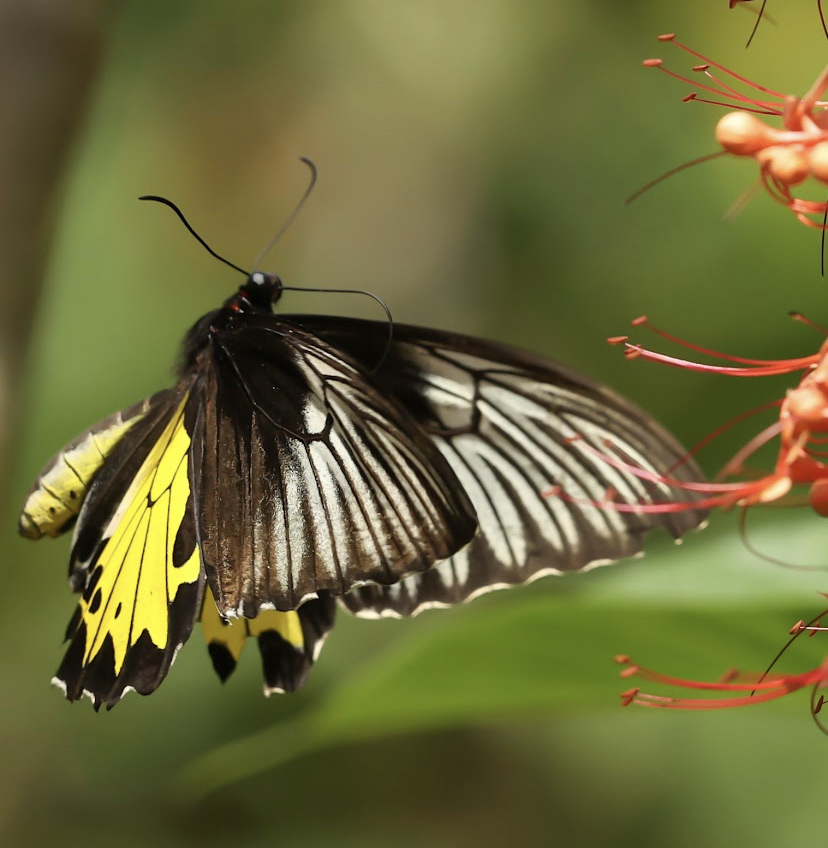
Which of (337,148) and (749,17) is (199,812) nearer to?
Answer: (337,148)

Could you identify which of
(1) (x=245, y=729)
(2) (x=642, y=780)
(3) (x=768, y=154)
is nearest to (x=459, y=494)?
(3) (x=768, y=154)

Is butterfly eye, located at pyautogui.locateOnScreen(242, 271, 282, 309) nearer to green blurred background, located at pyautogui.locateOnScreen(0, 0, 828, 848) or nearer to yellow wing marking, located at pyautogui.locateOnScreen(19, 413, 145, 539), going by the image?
yellow wing marking, located at pyautogui.locateOnScreen(19, 413, 145, 539)

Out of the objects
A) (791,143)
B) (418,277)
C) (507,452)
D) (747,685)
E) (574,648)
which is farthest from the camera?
(418,277)

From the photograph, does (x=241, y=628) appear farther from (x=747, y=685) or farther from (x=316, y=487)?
(x=747, y=685)

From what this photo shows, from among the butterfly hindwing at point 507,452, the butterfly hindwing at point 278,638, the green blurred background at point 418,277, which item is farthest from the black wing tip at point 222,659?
the green blurred background at point 418,277

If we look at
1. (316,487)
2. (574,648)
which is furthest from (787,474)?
(316,487)

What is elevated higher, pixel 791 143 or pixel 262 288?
pixel 791 143

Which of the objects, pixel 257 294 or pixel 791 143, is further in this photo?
pixel 257 294
